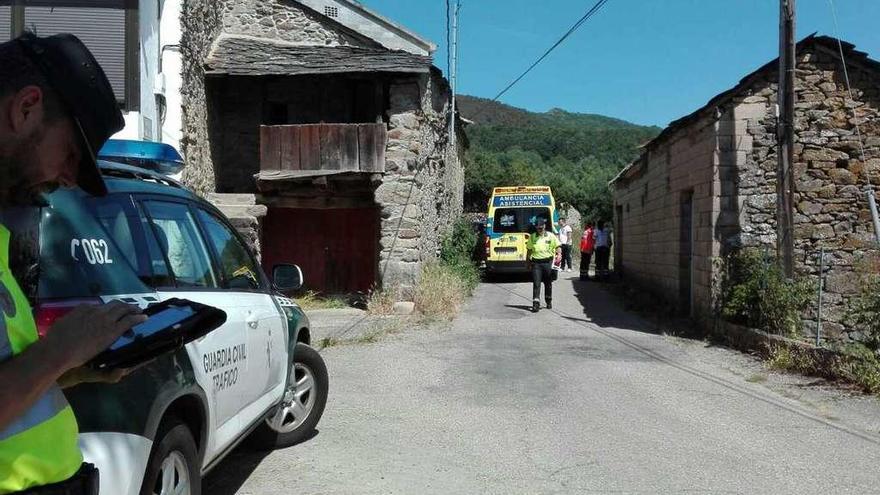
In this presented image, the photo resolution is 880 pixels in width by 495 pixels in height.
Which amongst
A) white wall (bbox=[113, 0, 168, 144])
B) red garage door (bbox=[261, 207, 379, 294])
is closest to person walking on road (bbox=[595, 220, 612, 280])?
red garage door (bbox=[261, 207, 379, 294])

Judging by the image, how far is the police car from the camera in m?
2.48

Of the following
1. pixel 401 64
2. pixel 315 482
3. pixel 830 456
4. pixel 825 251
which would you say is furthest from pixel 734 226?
pixel 315 482

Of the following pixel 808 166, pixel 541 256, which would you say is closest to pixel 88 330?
pixel 808 166

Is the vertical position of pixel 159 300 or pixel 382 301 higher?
pixel 159 300

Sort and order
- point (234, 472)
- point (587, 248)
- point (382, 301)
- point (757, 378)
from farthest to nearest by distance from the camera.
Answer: point (587, 248) < point (382, 301) < point (757, 378) < point (234, 472)

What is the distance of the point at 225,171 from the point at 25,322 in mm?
15620

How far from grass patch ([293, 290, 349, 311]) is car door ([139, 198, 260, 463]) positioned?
34.5 feet

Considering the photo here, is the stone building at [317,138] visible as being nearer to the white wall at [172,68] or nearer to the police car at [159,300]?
the white wall at [172,68]

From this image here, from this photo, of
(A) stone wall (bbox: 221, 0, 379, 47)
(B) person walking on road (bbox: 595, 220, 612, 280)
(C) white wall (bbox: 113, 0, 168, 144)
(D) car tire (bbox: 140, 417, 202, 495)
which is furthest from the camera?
(B) person walking on road (bbox: 595, 220, 612, 280)

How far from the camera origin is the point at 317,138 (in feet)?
47.4

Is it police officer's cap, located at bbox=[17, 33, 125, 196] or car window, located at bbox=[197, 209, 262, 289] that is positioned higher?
police officer's cap, located at bbox=[17, 33, 125, 196]

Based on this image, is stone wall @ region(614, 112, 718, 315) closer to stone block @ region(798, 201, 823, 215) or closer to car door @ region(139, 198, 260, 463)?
stone block @ region(798, 201, 823, 215)

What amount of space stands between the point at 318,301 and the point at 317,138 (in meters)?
3.38

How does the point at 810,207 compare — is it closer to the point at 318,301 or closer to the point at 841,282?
the point at 841,282
